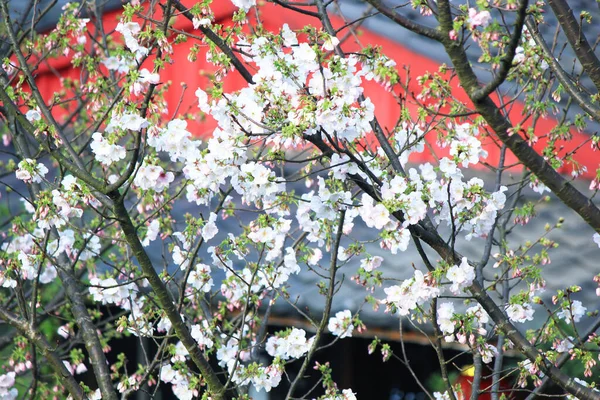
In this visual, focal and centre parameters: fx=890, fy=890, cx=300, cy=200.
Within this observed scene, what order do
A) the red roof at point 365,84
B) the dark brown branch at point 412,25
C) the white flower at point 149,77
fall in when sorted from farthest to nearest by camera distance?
the red roof at point 365,84 < the white flower at point 149,77 < the dark brown branch at point 412,25

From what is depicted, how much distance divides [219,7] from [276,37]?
4.07 m

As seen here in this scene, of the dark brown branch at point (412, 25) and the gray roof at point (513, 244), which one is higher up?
the gray roof at point (513, 244)

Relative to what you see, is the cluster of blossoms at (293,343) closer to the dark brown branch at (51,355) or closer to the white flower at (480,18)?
the dark brown branch at (51,355)

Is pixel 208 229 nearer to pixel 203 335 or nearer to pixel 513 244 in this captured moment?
pixel 203 335

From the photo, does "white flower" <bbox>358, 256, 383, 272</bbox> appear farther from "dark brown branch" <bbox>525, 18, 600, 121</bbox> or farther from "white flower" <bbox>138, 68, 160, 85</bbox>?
"white flower" <bbox>138, 68, 160, 85</bbox>

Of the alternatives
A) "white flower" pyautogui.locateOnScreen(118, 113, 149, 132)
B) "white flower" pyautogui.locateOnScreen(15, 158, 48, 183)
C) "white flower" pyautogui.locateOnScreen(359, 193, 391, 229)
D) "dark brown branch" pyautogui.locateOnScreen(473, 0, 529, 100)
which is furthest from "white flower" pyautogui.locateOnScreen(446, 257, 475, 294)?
"white flower" pyautogui.locateOnScreen(15, 158, 48, 183)

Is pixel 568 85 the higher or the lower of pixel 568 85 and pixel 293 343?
the higher

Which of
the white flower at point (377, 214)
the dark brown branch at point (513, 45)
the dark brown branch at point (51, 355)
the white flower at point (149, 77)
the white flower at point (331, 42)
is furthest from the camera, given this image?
the dark brown branch at point (51, 355)

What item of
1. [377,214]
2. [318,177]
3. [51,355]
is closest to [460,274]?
[377,214]

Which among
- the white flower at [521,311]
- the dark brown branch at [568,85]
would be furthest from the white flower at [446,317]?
the dark brown branch at [568,85]

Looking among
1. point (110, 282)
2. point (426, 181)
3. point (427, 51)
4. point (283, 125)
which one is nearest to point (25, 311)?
point (110, 282)

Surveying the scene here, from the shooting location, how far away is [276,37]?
3.04 m

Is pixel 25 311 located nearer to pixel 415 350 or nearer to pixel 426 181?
pixel 426 181

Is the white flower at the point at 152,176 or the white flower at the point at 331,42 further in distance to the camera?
the white flower at the point at 152,176
